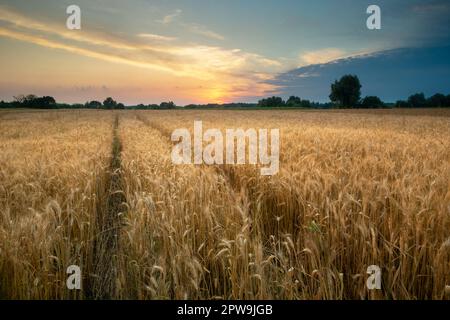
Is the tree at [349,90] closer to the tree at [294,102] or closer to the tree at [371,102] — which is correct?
the tree at [371,102]

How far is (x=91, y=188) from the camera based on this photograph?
4.64 m

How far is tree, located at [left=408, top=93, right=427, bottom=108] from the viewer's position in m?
98.3

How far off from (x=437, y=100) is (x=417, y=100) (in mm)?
8520

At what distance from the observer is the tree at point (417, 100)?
322 ft

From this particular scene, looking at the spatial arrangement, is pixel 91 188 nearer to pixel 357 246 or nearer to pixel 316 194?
pixel 316 194

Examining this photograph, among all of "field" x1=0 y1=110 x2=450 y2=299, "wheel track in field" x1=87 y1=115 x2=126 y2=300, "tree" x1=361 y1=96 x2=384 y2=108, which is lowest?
"wheel track in field" x1=87 y1=115 x2=126 y2=300

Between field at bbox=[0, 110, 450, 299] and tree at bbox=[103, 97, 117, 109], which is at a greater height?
tree at bbox=[103, 97, 117, 109]

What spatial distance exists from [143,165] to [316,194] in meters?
3.32

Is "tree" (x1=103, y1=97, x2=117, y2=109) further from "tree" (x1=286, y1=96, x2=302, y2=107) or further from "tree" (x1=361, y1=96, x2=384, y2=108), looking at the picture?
"tree" (x1=361, y1=96, x2=384, y2=108)

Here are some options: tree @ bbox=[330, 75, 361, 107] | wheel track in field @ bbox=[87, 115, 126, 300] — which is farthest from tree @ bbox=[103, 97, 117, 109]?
wheel track in field @ bbox=[87, 115, 126, 300]

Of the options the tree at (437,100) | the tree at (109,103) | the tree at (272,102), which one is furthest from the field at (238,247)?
the tree at (109,103)

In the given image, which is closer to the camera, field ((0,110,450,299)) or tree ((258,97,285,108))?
field ((0,110,450,299))

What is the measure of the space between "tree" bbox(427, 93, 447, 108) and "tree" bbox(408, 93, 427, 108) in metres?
1.93
